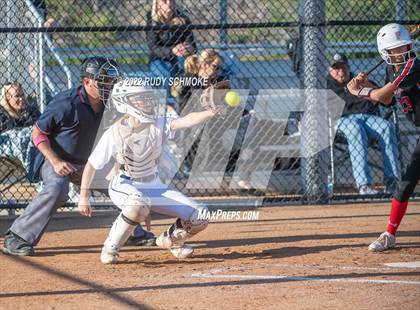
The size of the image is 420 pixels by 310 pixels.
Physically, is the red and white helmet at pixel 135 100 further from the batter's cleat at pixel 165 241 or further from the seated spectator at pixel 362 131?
the seated spectator at pixel 362 131

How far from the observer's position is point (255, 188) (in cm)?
977

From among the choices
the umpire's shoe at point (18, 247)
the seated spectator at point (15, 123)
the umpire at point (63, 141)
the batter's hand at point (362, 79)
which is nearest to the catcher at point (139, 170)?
the umpire at point (63, 141)

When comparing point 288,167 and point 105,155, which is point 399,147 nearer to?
point 288,167

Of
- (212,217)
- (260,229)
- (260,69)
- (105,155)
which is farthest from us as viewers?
(260,69)

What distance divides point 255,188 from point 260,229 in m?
1.98

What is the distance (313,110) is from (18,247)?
385 centimetres

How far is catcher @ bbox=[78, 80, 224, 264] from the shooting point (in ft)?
19.9

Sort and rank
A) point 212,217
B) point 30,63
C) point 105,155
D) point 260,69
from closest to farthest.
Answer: point 105,155 < point 212,217 < point 30,63 < point 260,69

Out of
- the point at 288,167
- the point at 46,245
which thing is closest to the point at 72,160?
the point at 46,245

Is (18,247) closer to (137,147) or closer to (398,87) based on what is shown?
(137,147)

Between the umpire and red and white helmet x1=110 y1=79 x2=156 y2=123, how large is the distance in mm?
387

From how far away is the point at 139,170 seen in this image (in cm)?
628

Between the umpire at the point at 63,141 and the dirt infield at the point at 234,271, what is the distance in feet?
0.73

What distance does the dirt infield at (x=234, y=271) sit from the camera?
4.93m
